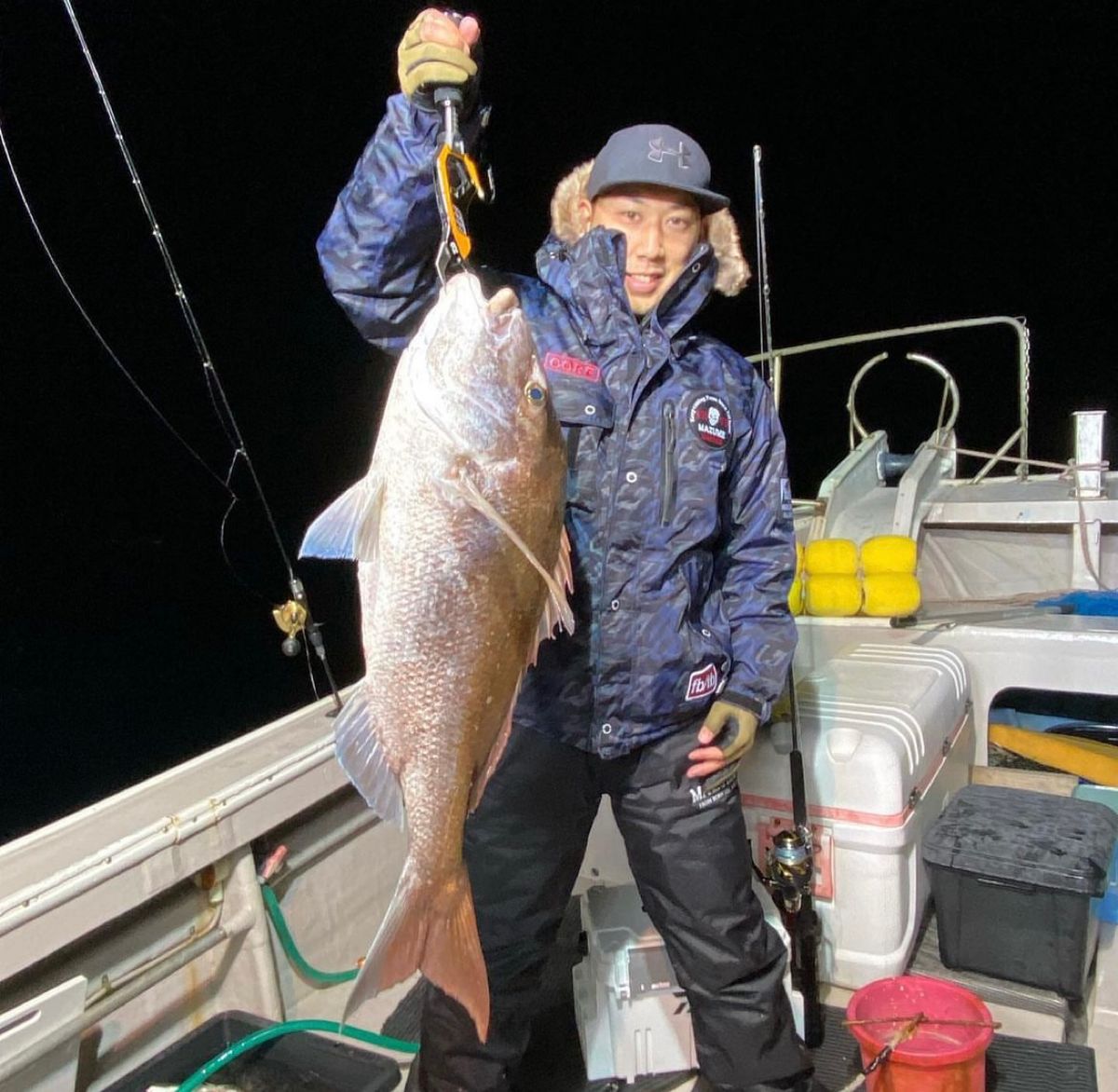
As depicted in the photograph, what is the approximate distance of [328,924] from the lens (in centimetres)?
332

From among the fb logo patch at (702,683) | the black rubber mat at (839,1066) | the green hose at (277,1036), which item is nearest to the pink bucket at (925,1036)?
the black rubber mat at (839,1066)

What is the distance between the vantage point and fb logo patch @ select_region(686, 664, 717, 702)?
2318mm

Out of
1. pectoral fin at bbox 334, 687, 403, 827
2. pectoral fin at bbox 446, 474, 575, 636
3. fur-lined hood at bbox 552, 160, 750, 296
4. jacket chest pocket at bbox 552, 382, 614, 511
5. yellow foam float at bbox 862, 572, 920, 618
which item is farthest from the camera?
yellow foam float at bbox 862, 572, 920, 618

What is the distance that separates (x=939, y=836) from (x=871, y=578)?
6.26 feet

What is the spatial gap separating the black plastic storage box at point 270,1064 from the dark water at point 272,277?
377 inches

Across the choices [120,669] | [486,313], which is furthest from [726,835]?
[120,669]

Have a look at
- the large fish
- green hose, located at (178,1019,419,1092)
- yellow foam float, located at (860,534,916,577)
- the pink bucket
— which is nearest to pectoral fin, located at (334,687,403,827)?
the large fish

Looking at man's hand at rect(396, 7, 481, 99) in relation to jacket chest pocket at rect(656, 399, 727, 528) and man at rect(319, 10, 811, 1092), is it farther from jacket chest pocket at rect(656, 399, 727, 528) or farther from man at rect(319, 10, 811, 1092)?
jacket chest pocket at rect(656, 399, 727, 528)

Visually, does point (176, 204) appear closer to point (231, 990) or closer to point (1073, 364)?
point (231, 990)

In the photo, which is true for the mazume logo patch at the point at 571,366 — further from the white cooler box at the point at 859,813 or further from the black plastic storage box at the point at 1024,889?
the black plastic storage box at the point at 1024,889

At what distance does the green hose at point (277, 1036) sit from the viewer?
248cm

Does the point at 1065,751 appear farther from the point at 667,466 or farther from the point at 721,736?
the point at 667,466

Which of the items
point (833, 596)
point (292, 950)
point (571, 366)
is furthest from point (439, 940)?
point (833, 596)

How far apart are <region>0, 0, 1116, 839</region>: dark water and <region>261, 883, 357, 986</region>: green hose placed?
365 inches
